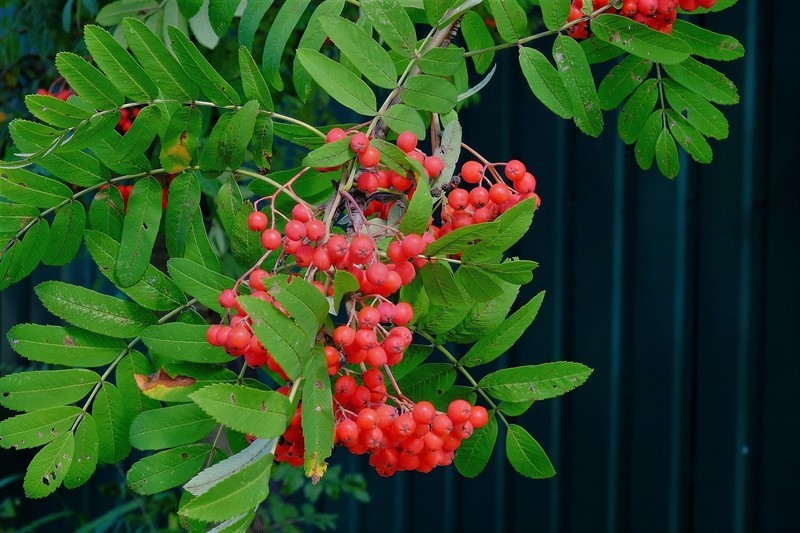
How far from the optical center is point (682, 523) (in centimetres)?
234

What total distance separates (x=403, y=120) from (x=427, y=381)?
10.8 inches

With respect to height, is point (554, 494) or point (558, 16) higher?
point (558, 16)

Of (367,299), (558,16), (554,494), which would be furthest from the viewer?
(554,494)

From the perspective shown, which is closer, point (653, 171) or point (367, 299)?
point (367, 299)

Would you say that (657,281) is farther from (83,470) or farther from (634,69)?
(83,470)

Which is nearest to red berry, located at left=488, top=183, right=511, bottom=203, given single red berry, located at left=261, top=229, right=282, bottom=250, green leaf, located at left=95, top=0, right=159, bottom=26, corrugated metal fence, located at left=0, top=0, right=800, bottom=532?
single red berry, located at left=261, top=229, right=282, bottom=250

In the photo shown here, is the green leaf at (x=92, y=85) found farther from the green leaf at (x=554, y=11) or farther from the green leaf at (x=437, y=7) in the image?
the green leaf at (x=554, y=11)

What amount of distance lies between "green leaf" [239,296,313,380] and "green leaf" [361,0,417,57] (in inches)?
11.4

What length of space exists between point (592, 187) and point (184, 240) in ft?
5.94

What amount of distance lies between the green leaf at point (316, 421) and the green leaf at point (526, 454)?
0.98ft

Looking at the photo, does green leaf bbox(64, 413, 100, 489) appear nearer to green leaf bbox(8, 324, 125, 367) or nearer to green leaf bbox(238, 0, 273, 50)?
green leaf bbox(8, 324, 125, 367)

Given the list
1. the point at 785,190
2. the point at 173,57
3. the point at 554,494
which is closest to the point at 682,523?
the point at 554,494

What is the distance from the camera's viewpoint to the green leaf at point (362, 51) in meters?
0.73

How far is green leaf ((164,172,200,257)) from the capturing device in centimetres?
81
